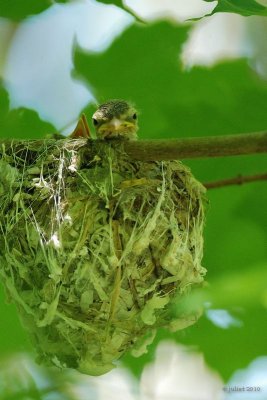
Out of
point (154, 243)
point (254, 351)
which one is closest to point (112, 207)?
point (154, 243)

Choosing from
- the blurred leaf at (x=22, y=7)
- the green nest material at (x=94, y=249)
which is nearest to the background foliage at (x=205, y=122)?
the blurred leaf at (x=22, y=7)

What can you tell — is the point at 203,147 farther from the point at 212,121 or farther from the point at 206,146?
the point at 212,121

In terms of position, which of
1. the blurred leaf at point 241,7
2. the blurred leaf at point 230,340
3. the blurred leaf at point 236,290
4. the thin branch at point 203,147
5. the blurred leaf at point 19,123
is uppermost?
the blurred leaf at point 241,7

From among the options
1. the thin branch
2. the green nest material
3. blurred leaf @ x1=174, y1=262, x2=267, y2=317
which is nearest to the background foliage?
the green nest material

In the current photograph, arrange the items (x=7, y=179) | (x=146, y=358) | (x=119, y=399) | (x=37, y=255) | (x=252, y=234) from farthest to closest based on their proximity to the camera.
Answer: (x=119, y=399)
(x=146, y=358)
(x=252, y=234)
(x=7, y=179)
(x=37, y=255)

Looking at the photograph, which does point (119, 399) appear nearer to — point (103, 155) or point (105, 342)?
point (105, 342)

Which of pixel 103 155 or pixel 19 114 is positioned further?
pixel 19 114

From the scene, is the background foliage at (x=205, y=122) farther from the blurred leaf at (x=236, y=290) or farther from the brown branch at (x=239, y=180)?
the blurred leaf at (x=236, y=290)

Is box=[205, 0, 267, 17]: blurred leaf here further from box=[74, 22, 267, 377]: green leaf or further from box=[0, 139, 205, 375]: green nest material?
box=[74, 22, 267, 377]: green leaf
